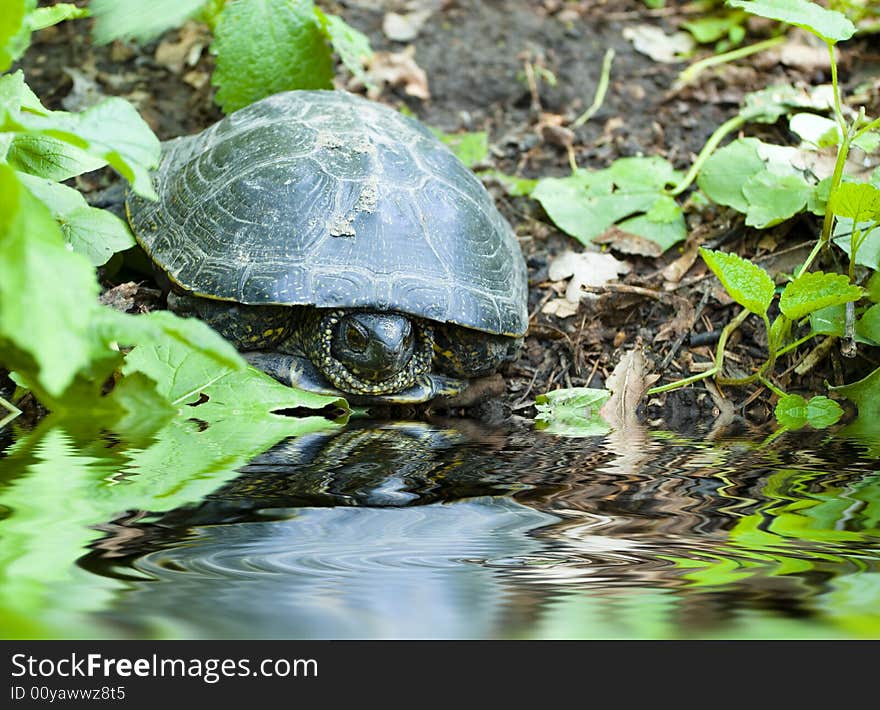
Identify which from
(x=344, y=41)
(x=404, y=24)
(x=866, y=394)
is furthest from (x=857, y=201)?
(x=404, y=24)

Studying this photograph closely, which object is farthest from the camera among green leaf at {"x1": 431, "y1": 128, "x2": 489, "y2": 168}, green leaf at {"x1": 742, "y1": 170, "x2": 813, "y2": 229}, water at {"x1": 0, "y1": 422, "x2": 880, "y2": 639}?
green leaf at {"x1": 431, "y1": 128, "x2": 489, "y2": 168}

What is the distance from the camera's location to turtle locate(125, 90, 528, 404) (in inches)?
113

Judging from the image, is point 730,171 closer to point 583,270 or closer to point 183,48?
point 583,270

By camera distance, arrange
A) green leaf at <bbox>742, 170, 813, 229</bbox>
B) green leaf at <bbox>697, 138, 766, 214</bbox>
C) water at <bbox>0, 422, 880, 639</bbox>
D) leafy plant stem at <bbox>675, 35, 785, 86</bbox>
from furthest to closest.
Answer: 1. leafy plant stem at <bbox>675, 35, 785, 86</bbox>
2. green leaf at <bbox>697, 138, 766, 214</bbox>
3. green leaf at <bbox>742, 170, 813, 229</bbox>
4. water at <bbox>0, 422, 880, 639</bbox>

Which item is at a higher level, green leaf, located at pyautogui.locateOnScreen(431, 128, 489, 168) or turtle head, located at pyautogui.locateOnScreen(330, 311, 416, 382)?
green leaf, located at pyautogui.locateOnScreen(431, 128, 489, 168)

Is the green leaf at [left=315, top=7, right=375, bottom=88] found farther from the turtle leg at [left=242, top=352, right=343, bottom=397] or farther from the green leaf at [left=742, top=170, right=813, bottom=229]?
the green leaf at [left=742, top=170, right=813, bottom=229]

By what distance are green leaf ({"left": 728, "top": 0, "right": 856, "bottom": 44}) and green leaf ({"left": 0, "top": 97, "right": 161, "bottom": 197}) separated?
1.85 metres

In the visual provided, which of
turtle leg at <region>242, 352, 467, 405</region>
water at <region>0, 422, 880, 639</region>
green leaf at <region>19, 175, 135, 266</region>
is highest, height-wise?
green leaf at <region>19, 175, 135, 266</region>

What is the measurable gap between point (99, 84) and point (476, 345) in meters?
2.61

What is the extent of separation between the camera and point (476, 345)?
313 cm

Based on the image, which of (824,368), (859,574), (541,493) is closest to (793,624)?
(859,574)

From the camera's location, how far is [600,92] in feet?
15.7

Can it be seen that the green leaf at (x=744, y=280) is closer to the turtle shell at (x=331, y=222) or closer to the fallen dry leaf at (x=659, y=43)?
the turtle shell at (x=331, y=222)

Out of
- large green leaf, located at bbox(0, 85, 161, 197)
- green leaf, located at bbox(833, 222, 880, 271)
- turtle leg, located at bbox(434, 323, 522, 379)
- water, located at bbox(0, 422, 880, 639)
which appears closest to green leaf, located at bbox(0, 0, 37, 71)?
large green leaf, located at bbox(0, 85, 161, 197)
